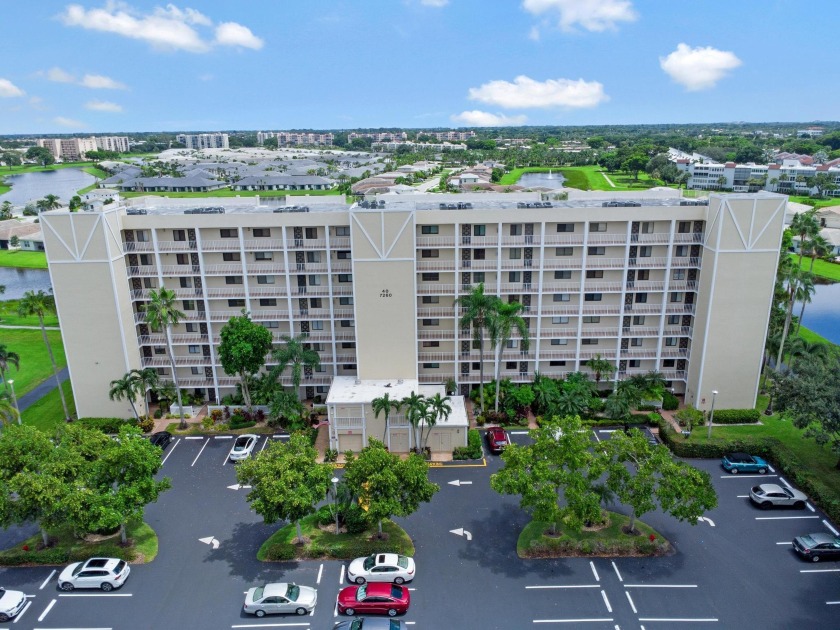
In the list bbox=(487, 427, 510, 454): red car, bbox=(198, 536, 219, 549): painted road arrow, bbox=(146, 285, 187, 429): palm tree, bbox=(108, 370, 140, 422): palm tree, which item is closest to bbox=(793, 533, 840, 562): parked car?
bbox=(487, 427, 510, 454): red car

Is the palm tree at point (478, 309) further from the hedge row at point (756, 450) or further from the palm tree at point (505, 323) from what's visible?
the hedge row at point (756, 450)

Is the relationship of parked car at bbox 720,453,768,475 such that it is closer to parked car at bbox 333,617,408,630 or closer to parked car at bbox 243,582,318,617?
parked car at bbox 333,617,408,630

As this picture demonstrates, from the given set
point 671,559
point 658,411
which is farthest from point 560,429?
point 658,411

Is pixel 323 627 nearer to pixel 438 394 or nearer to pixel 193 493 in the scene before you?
pixel 193 493

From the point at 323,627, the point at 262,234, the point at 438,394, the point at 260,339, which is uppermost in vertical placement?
the point at 262,234

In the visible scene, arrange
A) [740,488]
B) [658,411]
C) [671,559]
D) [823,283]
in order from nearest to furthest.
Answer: [671,559], [740,488], [658,411], [823,283]

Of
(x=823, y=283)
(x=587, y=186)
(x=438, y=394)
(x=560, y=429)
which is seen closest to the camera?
(x=560, y=429)

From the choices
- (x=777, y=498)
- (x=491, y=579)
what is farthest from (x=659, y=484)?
(x=777, y=498)

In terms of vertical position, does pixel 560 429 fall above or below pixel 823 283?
above
